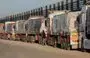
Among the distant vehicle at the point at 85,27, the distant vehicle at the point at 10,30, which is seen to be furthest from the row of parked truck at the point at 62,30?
the distant vehicle at the point at 10,30

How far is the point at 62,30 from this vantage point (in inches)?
1447

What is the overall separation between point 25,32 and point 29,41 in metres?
3.78

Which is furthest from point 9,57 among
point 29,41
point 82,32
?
point 29,41

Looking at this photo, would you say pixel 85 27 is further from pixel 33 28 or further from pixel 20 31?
pixel 20 31

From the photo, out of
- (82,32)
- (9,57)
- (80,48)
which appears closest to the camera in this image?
(9,57)

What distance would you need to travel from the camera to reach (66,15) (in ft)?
116

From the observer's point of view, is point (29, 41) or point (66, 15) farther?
point (29, 41)

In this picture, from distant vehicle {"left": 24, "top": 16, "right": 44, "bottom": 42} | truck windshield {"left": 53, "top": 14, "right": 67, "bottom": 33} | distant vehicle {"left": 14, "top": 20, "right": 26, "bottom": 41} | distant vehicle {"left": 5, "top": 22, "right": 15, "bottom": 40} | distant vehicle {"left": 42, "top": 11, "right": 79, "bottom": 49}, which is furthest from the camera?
distant vehicle {"left": 5, "top": 22, "right": 15, "bottom": 40}

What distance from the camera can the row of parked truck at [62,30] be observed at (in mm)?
29034

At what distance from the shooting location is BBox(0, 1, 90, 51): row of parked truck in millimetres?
29034

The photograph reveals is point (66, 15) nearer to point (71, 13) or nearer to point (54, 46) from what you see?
point (71, 13)

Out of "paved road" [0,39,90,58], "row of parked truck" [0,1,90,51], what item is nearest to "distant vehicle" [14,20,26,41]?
"row of parked truck" [0,1,90,51]

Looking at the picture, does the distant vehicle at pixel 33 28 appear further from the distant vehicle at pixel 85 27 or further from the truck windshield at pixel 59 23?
the distant vehicle at pixel 85 27

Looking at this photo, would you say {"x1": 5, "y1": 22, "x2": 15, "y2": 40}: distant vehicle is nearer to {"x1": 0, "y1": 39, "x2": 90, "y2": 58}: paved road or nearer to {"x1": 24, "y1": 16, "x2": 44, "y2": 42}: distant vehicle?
{"x1": 24, "y1": 16, "x2": 44, "y2": 42}: distant vehicle
